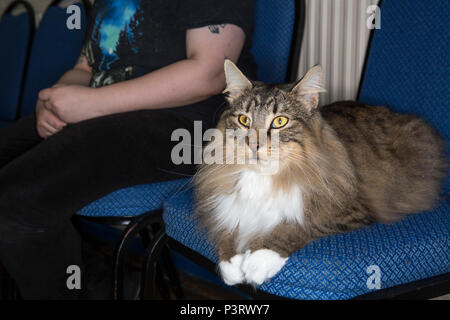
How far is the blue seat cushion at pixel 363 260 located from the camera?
0.67m

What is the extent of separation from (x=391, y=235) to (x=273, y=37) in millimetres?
757

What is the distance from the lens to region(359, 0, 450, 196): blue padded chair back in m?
0.99

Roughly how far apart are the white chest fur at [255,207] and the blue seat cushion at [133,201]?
0.69 feet

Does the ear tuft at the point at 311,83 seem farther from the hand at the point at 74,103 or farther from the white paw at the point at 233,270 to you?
the hand at the point at 74,103

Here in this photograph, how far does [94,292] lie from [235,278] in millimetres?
730

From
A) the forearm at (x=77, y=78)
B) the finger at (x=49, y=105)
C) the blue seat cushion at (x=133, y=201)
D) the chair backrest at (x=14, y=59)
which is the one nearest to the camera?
the blue seat cushion at (x=133, y=201)

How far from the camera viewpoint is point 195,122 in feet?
3.81

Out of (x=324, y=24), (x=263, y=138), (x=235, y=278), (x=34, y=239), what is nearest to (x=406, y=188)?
(x=263, y=138)

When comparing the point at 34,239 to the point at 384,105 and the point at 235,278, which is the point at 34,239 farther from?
the point at 384,105

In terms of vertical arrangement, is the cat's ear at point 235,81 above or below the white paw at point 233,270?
above

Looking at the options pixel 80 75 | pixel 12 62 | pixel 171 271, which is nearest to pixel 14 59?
pixel 12 62

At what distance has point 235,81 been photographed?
97 cm

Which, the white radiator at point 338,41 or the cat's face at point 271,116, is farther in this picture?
the white radiator at point 338,41

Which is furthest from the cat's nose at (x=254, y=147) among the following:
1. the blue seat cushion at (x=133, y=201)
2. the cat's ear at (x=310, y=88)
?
the blue seat cushion at (x=133, y=201)
